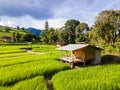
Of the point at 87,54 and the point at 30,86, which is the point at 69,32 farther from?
the point at 30,86

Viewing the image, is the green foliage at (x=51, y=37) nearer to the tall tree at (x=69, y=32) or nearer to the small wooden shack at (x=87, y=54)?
the tall tree at (x=69, y=32)

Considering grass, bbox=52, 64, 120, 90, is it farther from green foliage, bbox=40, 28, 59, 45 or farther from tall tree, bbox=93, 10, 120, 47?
green foliage, bbox=40, 28, 59, 45

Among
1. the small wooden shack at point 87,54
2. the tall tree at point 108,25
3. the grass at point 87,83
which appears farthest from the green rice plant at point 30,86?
the tall tree at point 108,25

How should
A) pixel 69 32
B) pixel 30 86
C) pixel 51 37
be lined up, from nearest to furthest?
pixel 30 86 → pixel 69 32 → pixel 51 37

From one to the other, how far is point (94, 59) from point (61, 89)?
1318 cm

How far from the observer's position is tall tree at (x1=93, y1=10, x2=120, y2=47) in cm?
3703

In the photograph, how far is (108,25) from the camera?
122 ft

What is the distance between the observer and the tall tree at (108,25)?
1458 inches

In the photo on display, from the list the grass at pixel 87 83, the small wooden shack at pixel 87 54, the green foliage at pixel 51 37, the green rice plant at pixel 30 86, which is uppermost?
the green foliage at pixel 51 37


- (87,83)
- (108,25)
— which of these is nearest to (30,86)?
(87,83)

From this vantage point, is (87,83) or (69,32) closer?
(87,83)

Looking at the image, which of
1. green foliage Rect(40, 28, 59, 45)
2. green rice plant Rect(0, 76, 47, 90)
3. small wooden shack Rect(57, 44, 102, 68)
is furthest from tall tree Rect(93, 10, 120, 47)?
green foliage Rect(40, 28, 59, 45)

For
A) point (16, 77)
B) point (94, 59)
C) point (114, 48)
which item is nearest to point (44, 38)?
point (114, 48)

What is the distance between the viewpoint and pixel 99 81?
13.6 metres
